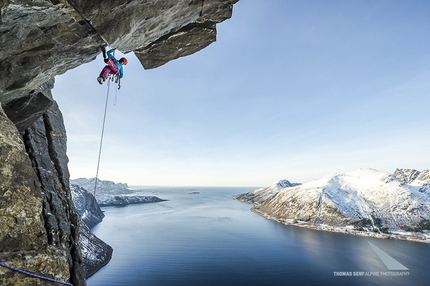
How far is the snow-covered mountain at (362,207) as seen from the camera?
225ft

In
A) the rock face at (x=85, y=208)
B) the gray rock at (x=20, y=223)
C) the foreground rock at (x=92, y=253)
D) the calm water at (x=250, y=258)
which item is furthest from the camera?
the rock face at (x=85, y=208)

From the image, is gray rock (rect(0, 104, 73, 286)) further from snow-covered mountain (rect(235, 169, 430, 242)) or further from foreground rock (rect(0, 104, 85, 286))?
snow-covered mountain (rect(235, 169, 430, 242))

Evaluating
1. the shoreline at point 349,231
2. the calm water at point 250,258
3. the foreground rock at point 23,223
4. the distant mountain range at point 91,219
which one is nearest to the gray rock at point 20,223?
the foreground rock at point 23,223

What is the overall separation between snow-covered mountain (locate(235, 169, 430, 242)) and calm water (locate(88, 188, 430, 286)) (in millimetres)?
8130

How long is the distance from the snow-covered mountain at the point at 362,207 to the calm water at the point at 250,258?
8.13 meters

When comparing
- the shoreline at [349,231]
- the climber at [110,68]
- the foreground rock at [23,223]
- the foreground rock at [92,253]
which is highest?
the climber at [110,68]

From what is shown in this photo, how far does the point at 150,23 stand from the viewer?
8336 mm

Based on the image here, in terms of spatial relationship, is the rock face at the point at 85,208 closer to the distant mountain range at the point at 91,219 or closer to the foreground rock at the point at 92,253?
the distant mountain range at the point at 91,219

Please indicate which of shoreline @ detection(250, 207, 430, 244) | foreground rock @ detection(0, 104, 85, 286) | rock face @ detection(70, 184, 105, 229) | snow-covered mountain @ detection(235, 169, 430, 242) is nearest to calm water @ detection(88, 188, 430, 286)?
shoreline @ detection(250, 207, 430, 244)

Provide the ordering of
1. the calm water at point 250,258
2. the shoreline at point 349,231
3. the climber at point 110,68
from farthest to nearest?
the shoreline at point 349,231 → the calm water at point 250,258 → the climber at point 110,68

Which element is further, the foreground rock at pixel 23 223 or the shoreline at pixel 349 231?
the shoreline at pixel 349 231

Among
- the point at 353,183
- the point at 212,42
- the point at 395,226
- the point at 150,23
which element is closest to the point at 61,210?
the point at 150,23

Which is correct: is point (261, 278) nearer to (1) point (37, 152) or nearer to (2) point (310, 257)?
(2) point (310, 257)

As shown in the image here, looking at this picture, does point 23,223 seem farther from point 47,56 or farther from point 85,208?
point 85,208
